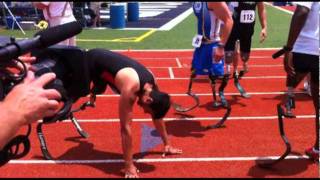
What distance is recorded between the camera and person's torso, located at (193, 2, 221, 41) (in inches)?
243

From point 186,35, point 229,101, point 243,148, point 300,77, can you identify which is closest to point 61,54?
point 300,77

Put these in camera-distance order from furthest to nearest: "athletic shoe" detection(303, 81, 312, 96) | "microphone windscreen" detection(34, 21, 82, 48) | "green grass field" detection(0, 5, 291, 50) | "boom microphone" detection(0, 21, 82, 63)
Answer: "green grass field" detection(0, 5, 291, 50), "athletic shoe" detection(303, 81, 312, 96), "microphone windscreen" detection(34, 21, 82, 48), "boom microphone" detection(0, 21, 82, 63)

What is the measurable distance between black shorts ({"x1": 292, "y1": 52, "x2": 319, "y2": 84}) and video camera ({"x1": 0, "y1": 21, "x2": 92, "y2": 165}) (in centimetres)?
308

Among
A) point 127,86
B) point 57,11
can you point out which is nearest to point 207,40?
point 57,11

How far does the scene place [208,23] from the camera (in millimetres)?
6195

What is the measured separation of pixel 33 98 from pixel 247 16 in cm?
640

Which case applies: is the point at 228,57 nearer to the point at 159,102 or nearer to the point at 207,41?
the point at 207,41

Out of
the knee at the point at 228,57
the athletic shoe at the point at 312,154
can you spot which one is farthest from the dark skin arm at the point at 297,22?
the knee at the point at 228,57

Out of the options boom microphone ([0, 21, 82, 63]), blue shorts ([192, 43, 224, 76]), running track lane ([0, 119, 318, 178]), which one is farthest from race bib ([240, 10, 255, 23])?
boom microphone ([0, 21, 82, 63])

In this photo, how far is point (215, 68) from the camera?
244 inches

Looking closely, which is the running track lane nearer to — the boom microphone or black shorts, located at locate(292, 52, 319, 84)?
black shorts, located at locate(292, 52, 319, 84)

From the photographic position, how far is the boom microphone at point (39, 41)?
57.0 inches

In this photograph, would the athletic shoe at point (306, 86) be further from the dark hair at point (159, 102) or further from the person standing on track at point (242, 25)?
the dark hair at point (159, 102)

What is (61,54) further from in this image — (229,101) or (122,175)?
(229,101)
